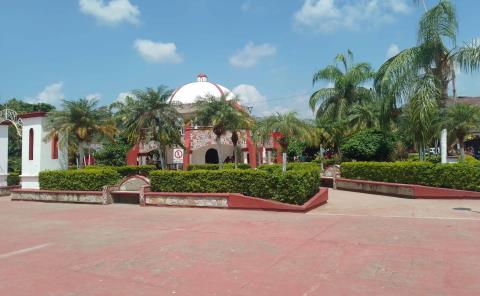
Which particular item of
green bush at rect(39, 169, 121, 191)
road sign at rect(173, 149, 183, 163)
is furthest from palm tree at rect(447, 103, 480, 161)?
green bush at rect(39, 169, 121, 191)

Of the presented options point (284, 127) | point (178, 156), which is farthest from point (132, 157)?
point (178, 156)

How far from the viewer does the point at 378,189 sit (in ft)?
56.5

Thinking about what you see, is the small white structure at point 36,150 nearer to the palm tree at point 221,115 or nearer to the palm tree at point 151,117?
the palm tree at point 151,117

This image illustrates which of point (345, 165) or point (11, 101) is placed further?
point (11, 101)

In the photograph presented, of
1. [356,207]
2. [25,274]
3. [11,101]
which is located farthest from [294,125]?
[11,101]

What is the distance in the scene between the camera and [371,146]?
2506 centimetres

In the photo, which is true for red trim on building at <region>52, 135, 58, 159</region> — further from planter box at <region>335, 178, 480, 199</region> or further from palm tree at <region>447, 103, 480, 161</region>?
palm tree at <region>447, 103, 480, 161</region>

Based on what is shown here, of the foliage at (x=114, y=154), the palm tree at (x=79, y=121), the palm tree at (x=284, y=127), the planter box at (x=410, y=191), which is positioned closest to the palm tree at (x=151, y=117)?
the palm tree at (x=79, y=121)

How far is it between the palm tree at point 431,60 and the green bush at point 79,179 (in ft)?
41.3

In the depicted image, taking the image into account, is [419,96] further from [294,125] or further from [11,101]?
[11,101]

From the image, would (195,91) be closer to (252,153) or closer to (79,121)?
(252,153)

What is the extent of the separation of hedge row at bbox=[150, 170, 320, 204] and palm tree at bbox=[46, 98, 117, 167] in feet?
Answer: 25.1

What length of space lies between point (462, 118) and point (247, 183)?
9.12 m

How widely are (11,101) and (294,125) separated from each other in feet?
162
